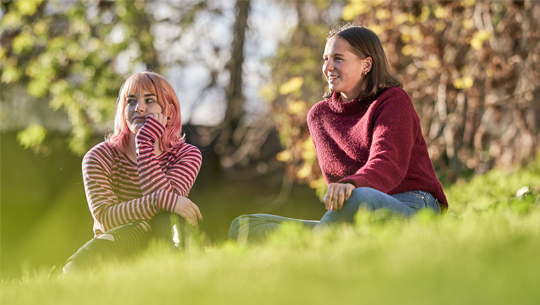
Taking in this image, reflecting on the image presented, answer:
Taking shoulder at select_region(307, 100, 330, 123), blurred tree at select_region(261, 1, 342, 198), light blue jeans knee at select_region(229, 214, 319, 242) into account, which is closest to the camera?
light blue jeans knee at select_region(229, 214, 319, 242)

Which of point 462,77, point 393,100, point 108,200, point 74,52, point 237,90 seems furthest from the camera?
point 237,90

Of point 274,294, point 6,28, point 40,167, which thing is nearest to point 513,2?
point 274,294

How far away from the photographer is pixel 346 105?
294 cm

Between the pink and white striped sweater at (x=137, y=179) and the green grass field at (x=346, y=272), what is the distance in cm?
71

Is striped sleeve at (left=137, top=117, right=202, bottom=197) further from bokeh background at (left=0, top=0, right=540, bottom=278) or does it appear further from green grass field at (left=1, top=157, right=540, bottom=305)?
bokeh background at (left=0, top=0, right=540, bottom=278)

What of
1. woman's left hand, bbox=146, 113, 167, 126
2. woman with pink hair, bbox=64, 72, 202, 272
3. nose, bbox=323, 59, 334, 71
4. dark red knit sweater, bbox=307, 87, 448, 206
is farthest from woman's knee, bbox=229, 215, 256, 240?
nose, bbox=323, 59, 334, 71

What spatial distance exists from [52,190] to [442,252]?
776 centimetres

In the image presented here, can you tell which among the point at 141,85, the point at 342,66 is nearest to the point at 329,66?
the point at 342,66

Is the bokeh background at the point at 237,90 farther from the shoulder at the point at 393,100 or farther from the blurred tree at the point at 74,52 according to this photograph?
the shoulder at the point at 393,100

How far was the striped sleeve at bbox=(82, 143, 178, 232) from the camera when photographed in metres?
2.64

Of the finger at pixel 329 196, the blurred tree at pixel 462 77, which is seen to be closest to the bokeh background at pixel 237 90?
the blurred tree at pixel 462 77

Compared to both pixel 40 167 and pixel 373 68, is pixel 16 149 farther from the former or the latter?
pixel 373 68

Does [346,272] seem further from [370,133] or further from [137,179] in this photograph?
[137,179]

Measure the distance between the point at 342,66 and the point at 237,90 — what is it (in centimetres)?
561
